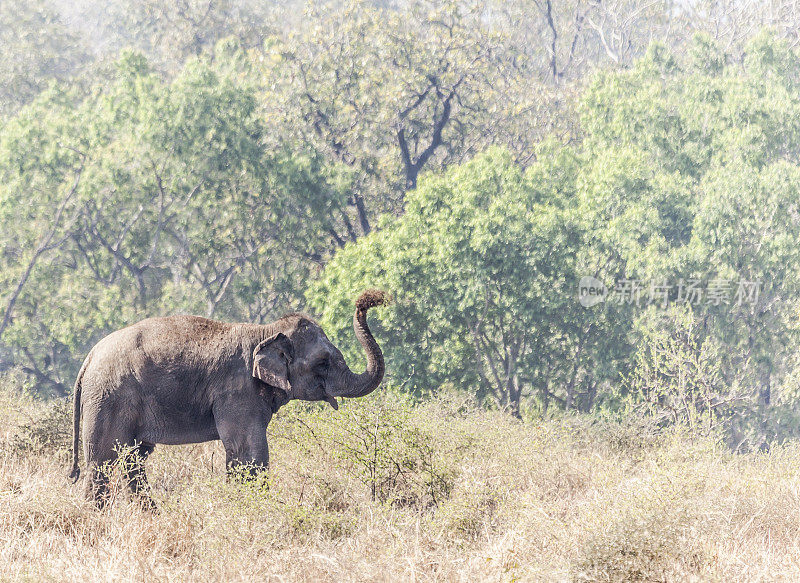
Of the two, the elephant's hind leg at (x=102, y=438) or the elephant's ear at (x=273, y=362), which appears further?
the elephant's ear at (x=273, y=362)

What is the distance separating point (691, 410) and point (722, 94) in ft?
44.6

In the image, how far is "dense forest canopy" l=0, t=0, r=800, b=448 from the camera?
19094mm

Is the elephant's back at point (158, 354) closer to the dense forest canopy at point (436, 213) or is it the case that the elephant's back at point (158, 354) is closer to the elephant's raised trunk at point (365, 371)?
the elephant's raised trunk at point (365, 371)

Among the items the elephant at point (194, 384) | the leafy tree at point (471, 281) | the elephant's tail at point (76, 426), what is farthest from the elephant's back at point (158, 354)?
the leafy tree at point (471, 281)

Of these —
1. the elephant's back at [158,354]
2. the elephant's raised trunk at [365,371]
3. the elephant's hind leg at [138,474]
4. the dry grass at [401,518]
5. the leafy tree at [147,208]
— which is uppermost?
the leafy tree at [147,208]

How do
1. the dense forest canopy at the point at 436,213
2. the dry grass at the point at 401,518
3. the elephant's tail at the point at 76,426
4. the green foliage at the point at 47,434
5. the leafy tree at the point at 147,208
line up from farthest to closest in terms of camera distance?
the leafy tree at the point at 147,208 → the dense forest canopy at the point at 436,213 → the green foliage at the point at 47,434 → the elephant's tail at the point at 76,426 → the dry grass at the point at 401,518

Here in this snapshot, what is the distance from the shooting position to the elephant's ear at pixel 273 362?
8.71 metres

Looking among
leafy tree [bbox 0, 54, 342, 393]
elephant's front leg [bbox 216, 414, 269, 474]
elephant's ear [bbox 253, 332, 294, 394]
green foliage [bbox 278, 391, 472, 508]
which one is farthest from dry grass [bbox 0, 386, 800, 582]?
leafy tree [bbox 0, 54, 342, 393]

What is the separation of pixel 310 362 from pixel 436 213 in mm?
10404

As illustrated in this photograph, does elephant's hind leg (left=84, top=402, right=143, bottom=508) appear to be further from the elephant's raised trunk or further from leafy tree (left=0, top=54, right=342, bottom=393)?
leafy tree (left=0, top=54, right=342, bottom=393)

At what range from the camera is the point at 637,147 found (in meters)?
23.1

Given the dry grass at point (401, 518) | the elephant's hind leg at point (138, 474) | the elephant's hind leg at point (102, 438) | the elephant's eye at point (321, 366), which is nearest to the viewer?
the dry grass at point (401, 518)

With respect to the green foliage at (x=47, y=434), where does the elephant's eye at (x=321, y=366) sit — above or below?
above

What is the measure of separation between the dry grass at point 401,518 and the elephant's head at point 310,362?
34 cm
